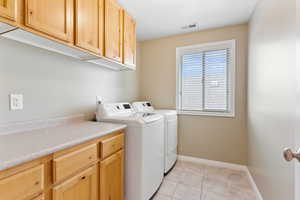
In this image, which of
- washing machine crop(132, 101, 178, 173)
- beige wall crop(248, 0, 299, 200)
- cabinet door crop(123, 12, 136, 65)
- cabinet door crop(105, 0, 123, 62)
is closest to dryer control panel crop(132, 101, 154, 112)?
washing machine crop(132, 101, 178, 173)

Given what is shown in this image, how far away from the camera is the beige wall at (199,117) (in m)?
2.46

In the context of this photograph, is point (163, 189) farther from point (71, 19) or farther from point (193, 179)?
point (71, 19)

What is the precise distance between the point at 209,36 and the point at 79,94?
229 centimetres

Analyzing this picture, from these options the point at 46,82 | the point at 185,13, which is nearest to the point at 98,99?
the point at 46,82

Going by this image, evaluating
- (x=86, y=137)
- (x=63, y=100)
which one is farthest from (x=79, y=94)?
(x=86, y=137)

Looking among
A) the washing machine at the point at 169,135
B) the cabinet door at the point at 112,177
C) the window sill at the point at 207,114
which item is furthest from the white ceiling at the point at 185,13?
the cabinet door at the point at 112,177

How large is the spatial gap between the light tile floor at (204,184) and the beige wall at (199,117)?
26cm

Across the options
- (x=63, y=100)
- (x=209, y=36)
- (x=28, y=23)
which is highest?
(x=209, y=36)

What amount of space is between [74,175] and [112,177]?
1.53 ft

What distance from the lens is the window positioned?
2.56 m

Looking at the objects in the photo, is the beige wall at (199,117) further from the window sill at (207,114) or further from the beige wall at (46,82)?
the beige wall at (46,82)

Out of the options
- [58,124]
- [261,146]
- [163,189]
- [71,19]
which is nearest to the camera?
[71,19]

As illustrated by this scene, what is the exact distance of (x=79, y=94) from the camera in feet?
5.86

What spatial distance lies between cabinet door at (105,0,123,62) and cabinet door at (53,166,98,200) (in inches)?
45.5
